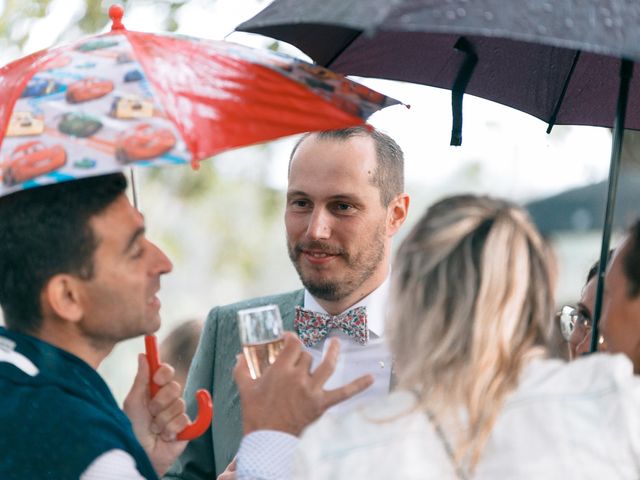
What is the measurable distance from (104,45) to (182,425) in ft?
3.61

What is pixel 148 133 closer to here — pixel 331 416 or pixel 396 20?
pixel 396 20

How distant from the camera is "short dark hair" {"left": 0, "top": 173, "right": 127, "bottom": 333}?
2.93 meters

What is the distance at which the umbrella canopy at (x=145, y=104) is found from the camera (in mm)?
2695

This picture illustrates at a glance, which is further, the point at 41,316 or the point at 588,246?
the point at 588,246

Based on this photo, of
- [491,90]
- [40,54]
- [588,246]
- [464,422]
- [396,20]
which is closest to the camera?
[464,422]

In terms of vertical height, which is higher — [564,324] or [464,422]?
[464,422]

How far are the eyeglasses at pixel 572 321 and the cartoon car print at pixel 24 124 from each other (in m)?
1.91

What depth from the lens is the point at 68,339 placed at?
2957 millimetres

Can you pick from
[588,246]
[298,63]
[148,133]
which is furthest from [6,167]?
[588,246]

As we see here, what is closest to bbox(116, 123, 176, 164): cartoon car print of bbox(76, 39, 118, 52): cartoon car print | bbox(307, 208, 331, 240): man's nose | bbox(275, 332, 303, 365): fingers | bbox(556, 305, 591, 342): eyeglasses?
bbox(76, 39, 118, 52): cartoon car print

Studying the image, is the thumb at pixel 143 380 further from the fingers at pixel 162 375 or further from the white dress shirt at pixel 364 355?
the white dress shirt at pixel 364 355

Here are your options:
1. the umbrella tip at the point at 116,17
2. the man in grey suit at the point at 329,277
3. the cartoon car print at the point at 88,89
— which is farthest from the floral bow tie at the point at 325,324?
the cartoon car print at the point at 88,89

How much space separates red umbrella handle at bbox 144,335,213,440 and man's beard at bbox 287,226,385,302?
2.59 feet

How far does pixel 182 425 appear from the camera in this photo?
3.24m
